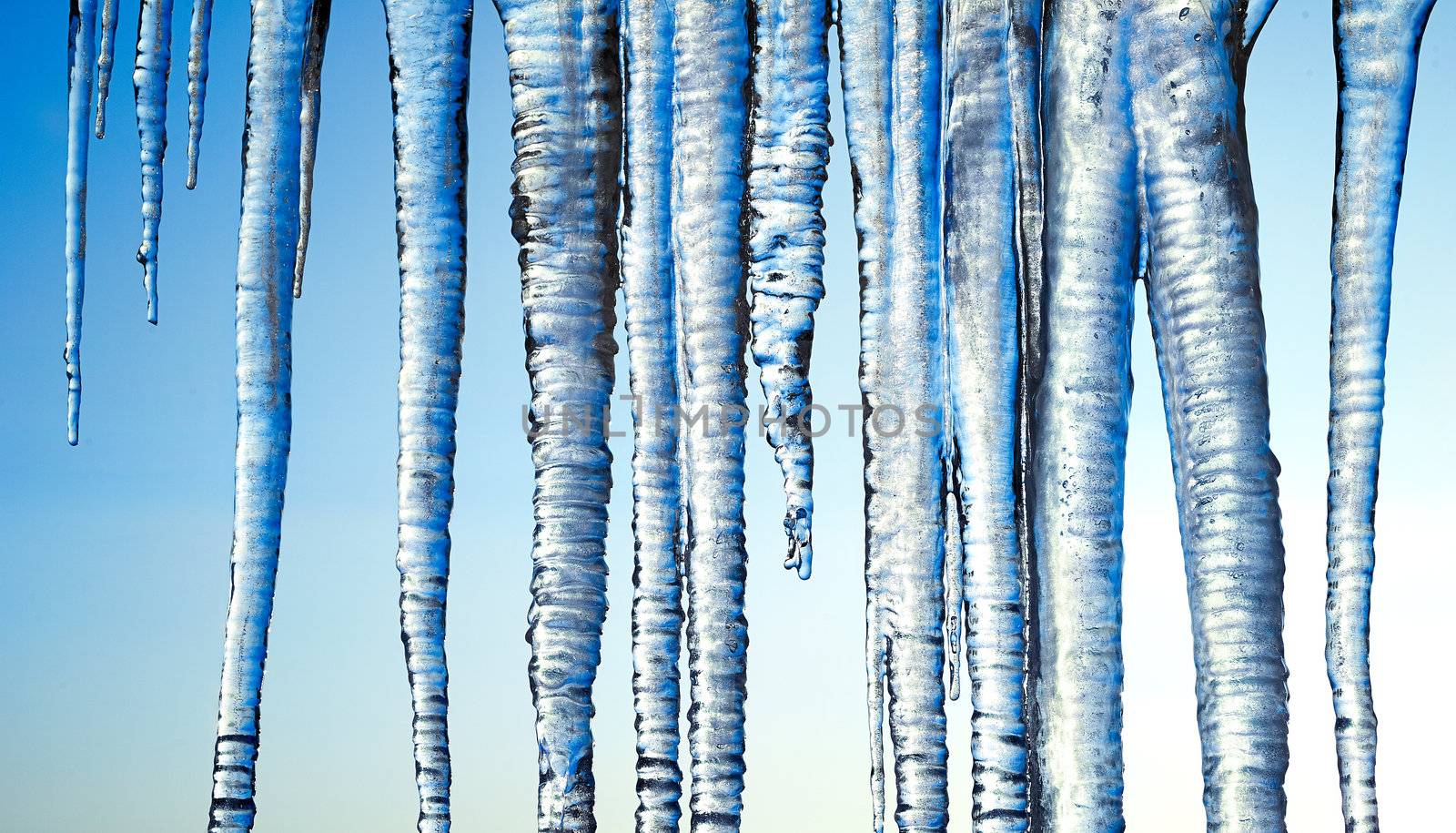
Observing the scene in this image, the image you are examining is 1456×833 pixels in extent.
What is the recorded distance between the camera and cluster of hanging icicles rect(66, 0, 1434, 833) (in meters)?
1.08

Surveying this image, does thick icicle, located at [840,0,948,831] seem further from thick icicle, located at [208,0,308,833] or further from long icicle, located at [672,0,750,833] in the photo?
thick icicle, located at [208,0,308,833]

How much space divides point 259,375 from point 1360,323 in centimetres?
Result: 103

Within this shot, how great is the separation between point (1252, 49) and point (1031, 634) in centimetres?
58

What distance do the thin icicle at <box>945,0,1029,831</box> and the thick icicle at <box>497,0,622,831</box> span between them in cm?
33

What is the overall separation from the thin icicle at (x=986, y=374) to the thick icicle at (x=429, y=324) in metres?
0.48

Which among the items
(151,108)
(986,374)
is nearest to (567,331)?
(986,374)

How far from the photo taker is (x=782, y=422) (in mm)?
1125

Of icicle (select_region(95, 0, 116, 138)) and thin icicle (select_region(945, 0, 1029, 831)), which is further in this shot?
icicle (select_region(95, 0, 116, 138))

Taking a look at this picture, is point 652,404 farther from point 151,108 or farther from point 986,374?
point 151,108

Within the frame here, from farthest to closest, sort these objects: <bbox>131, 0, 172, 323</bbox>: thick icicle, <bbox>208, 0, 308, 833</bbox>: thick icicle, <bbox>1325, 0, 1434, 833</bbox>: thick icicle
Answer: <bbox>131, 0, 172, 323</bbox>: thick icicle → <bbox>208, 0, 308, 833</bbox>: thick icicle → <bbox>1325, 0, 1434, 833</bbox>: thick icicle

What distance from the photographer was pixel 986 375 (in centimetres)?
113

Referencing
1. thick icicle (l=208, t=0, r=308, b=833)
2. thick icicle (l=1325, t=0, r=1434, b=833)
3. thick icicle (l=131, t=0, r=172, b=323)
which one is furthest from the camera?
thick icicle (l=131, t=0, r=172, b=323)

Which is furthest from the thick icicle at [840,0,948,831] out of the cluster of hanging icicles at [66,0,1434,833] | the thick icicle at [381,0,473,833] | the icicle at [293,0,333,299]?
the icicle at [293,0,333,299]

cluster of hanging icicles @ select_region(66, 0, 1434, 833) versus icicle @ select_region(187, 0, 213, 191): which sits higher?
icicle @ select_region(187, 0, 213, 191)
